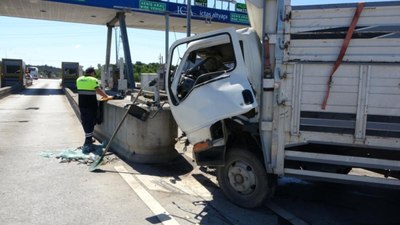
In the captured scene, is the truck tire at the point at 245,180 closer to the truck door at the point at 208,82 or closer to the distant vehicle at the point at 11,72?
the truck door at the point at 208,82

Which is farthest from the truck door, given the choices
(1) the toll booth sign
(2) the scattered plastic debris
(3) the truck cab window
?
(1) the toll booth sign

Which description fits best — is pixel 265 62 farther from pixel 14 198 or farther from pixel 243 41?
pixel 14 198

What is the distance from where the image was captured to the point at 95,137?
10.4m

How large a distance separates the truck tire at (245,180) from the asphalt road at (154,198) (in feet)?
0.51

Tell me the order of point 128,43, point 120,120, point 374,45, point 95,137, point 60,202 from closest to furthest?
point 374,45, point 60,202, point 120,120, point 95,137, point 128,43

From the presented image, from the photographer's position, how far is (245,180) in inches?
213

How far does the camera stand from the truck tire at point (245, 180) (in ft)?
17.2

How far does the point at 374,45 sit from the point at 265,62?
1271 millimetres

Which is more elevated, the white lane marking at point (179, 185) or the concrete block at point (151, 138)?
the concrete block at point (151, 138)

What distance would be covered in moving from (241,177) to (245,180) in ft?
0.24

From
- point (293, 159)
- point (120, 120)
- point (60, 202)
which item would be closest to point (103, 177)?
point (60, 202)

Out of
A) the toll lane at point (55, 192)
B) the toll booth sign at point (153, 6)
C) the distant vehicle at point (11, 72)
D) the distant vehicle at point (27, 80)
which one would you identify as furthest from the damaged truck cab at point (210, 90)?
the distant vehicle at point (27, 80)

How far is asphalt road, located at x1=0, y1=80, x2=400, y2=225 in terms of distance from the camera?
490cm

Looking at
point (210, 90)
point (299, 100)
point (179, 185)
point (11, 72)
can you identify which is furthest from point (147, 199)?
point (11, 72)
